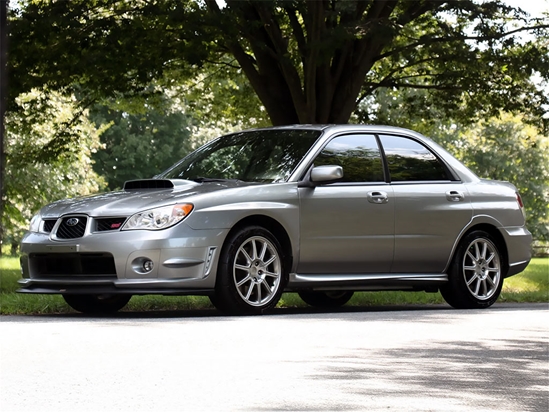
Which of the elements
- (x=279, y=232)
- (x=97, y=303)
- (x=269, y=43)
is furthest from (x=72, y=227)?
(x=269, y=43)

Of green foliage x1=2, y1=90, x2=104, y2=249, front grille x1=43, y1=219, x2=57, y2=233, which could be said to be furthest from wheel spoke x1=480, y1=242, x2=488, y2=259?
green foliage x1=2, y1=90, x2=104, y2=249

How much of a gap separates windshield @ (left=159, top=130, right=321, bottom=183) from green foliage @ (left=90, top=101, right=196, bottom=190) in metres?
54.7

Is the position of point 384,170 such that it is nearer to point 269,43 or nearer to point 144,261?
point 144,261

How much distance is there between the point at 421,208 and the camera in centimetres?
1145

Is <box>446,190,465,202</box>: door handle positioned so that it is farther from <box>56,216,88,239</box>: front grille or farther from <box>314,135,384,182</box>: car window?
<box>56,216,88,239</box>: front grille

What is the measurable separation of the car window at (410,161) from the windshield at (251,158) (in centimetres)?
87

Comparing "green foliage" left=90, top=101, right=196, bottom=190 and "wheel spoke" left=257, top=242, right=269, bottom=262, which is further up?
"green foliage" left=90, top=101, right=196, bottom=190

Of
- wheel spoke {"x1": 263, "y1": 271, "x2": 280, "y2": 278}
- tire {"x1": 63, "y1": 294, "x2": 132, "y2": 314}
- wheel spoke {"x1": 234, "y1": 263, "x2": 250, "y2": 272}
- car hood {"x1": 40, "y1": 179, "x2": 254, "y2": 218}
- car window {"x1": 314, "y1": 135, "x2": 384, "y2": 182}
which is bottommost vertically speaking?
tire {"x1": 63, "y1": 294, "x2": 132, "y2": 314}

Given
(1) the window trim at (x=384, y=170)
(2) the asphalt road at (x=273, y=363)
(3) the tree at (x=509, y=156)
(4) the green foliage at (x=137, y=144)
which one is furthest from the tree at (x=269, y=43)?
(4) the green foliage at (x=137, y=144)

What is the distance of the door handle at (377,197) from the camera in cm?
1107

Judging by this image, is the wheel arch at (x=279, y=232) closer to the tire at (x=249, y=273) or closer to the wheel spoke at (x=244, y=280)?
the tire at (x=249, y=273)

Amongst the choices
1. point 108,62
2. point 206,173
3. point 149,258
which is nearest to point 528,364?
point 149,258

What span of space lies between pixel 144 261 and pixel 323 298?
3269mm

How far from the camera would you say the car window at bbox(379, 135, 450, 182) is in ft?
37.7
